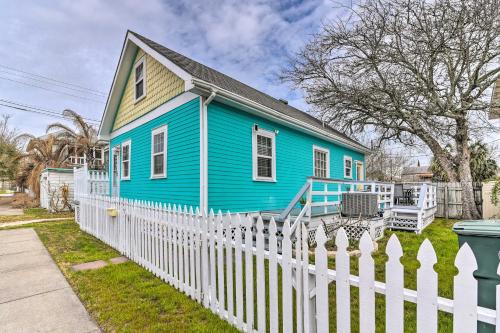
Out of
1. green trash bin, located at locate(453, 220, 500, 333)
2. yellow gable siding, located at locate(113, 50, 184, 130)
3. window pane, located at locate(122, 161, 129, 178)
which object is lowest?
green trash bin, located at locate(453, 220, 500, 333)

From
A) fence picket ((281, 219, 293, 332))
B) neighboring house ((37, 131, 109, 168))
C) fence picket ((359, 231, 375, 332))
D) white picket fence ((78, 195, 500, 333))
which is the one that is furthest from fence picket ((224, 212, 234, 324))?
neighboring house ((37, 131, 109, 168))

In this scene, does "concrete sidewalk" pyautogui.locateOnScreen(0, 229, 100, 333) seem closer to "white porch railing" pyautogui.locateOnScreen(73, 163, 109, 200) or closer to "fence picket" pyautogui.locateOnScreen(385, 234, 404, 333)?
"fence picket" pyautogui.locateOnScreen(385, 234, 404, 333)

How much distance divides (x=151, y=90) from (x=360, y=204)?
7.16 m

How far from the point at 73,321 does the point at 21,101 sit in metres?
21.3

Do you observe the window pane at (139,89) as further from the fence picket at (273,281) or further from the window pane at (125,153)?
the fence picket at (273,281)

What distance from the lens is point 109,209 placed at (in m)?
6.07

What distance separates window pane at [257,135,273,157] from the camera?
808cm

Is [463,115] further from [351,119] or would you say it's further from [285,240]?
[285,240]

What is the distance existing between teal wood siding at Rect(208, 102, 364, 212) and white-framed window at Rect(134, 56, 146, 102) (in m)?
3.77

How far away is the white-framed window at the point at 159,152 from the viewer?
25.8 ft

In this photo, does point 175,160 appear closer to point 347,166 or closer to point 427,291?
point 427,291

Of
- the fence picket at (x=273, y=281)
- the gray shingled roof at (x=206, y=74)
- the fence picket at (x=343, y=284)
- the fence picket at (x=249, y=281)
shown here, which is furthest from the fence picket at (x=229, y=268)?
the gray shingled roof at (x=206, y=74)

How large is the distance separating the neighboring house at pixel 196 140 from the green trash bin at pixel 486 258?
17.3 ft

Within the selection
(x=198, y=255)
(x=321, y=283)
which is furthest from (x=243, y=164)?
(x=321, y=283)
